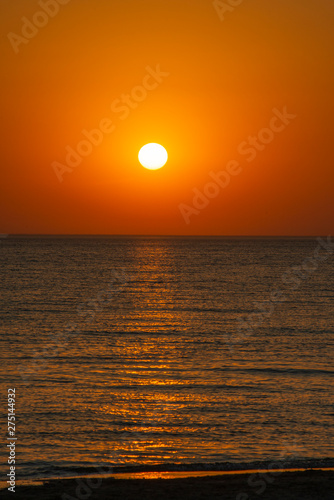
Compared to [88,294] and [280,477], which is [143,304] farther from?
[280,477]

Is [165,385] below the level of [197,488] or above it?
above

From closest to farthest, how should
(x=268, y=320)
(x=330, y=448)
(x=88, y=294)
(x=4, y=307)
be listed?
1. (x=330, y=448)
2. (x=268, y=320)
3. (x=4, y=307)
4. (x=88, y=294)

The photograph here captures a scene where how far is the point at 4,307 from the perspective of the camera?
194 feet

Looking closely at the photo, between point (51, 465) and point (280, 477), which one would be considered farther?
point (51, 465)

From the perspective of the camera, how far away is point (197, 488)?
14.5 meters

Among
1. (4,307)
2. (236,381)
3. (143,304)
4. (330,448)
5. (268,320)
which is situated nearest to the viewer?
(330,448)

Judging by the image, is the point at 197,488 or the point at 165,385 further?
the point at 165,385

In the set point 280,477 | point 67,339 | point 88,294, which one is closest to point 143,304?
point 88,294

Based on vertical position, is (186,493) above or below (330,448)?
below

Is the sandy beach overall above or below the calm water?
below

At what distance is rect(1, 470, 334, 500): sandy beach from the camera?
13859 millimetres

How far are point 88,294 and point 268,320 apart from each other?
32775mm

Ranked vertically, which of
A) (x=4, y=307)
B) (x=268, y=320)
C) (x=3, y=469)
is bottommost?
(x=3, y=469)

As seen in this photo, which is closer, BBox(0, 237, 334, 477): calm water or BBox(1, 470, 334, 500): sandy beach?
BBox(1, 470, 334, 500): sandy beach
